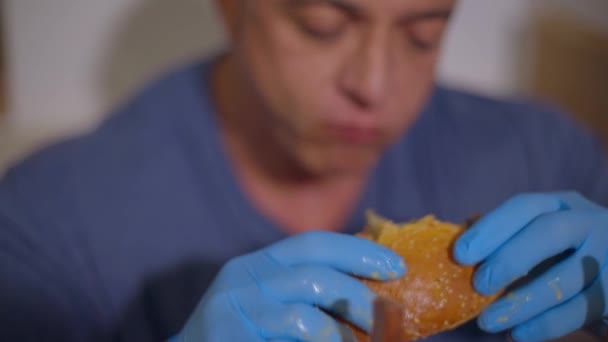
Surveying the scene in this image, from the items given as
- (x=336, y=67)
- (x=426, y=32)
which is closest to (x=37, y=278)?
(x=336, y=67)

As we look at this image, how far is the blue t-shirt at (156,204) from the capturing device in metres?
0.80

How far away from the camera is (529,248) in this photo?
1.89 feet

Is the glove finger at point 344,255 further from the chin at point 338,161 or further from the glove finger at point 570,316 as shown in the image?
the chin at point 338,161

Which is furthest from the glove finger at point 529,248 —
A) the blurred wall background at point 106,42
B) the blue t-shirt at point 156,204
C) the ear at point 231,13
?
the blurred wall background at point 106,42

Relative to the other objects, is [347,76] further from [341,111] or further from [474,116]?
[474,116]

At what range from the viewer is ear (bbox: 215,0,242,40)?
0.81m

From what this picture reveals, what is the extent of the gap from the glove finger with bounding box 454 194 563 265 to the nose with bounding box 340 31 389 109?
23 cm

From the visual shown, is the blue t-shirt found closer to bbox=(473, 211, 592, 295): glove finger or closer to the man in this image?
the man

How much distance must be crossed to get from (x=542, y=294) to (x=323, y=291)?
23 centimetres

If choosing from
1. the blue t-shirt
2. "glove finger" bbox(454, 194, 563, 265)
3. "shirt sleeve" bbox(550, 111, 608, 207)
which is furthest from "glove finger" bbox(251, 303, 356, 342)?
"shirt sleeve" bbox(550, 111, 608, 207)

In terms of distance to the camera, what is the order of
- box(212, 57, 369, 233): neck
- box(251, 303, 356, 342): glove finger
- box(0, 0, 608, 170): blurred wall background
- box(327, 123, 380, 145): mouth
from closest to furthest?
box(251, 303, 356, 342): glove finger, box(327, 123, 380, 145): mouth, box(212, 57, 369, 233): neck, box(0, 0, 608, 170): blurred wall background

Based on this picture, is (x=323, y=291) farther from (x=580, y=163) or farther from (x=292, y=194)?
(x=580, y=163)

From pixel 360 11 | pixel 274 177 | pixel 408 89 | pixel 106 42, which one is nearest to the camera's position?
pixel 360 11

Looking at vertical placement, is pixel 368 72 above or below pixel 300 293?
above
